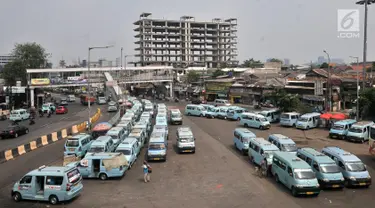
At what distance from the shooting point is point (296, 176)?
17.2 meters

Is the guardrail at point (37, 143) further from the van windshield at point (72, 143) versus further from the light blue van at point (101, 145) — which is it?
the light blue van at point (101, 145)

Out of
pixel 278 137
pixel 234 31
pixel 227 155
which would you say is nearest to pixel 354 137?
pixel 278 137

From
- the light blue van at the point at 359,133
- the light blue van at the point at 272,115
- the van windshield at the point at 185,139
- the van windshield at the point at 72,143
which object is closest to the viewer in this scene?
the van windshield at the point at 72,143

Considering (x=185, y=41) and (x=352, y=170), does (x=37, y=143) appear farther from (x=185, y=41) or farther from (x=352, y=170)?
(x=185, y=41)

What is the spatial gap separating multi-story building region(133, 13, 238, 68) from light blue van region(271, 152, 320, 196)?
127070mm

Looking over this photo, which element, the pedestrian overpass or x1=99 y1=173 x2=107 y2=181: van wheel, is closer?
x1=99 y1=173 x2=107 y2=181: van wheel

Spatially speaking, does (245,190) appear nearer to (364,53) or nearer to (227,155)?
(227,155)

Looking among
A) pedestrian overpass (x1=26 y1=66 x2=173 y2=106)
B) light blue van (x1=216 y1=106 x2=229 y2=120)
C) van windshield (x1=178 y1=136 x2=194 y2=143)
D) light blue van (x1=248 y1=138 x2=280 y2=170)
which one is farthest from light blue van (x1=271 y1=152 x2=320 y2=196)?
pedestrian overpass (x1=26 y1=66 x2=173 y2=106)

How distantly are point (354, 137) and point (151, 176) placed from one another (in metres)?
19.6

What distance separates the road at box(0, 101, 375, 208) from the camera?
16391mm

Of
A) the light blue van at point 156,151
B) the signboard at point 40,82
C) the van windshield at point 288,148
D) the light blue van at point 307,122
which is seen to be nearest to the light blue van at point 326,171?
the van windshield at point 288,148

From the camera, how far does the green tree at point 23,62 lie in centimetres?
9719

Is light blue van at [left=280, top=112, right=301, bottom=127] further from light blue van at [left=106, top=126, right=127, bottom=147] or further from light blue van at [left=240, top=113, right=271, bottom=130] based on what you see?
light blue van at [left=106, top=126, right=127, bottom=147]

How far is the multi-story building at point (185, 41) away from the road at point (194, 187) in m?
119
